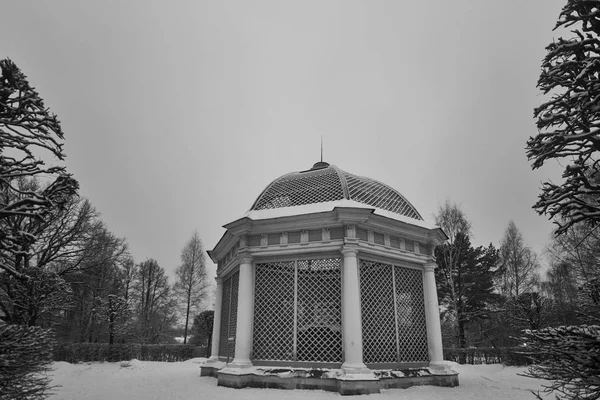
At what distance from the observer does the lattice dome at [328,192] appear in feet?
35.4

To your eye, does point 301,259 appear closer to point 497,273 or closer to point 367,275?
point 367,275

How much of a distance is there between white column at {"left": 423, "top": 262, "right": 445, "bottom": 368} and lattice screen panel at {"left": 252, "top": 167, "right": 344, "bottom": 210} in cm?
383

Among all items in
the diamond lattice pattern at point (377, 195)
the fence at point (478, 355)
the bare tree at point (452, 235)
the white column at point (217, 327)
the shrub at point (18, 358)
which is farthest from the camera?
the bare tree at point (452, 235)

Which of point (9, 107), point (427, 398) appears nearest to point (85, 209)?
point (9, 107)

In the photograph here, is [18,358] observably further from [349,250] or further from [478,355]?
[478,355]

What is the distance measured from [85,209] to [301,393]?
59.8 ft

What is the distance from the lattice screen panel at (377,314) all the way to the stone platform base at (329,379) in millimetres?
498

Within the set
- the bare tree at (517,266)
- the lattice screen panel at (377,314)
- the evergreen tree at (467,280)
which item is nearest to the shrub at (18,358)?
the lattice screen panel at (377,314)

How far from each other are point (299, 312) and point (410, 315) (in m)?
3.50

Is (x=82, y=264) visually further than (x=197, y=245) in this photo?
No

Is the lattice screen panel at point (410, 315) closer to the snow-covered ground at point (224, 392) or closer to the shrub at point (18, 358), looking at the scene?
the snow-covered ground at point (224, 392)

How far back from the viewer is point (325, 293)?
9547 mm

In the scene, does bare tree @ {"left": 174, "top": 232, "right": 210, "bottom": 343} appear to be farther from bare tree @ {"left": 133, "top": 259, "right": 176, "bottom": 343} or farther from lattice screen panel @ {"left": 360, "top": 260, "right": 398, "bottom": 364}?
lattice screen panel @ {"left": 360, "top": 260, "right": 398, "bottom": 364}

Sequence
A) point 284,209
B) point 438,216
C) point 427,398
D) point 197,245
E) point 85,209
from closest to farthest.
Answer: point 427,398 < point 284,209 < point 85,209 < point 438,216 < point 197,245
